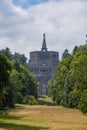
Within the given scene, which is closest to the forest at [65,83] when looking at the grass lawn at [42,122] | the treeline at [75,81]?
the treeline at [75,81]

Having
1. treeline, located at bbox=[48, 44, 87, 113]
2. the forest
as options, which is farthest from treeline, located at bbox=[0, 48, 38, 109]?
treeline, located at bbox=[48, 44, 87, 113]

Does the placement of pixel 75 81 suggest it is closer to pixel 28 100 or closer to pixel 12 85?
pixel 12 85

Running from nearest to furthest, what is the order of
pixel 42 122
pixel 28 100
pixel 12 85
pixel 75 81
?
1. pixel 42 122
2. pixel 75 81
3. pixel 12 85
4. pixel 28 100

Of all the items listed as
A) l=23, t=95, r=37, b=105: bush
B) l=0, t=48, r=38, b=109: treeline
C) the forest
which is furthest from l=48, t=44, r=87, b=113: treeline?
l=23, t=95, r=37, b=105: bush

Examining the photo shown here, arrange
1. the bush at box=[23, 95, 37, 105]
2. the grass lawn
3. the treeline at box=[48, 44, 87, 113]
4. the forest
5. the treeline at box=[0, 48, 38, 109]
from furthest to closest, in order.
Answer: the bush at box=[23, 95, 37, 105] < the treeline at box=[48, 44, 87, 113] < the forest < the treeline at box=[0, 48, 38, 109] < the grass lawn

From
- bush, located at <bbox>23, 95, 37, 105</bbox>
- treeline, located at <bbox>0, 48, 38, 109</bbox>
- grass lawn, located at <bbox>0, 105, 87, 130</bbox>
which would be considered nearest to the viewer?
grass lawn, located at <bbox>0, 105, 87, 130</bbox>

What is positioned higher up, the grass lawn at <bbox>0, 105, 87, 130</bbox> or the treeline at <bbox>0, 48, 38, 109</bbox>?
the treeline at <bbox>0, 48, 38, 109</bbox>

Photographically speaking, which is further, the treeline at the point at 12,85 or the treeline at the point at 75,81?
the treeline at the point at 75,81

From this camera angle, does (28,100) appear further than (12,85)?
Yes

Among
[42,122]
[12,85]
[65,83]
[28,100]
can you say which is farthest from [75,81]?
[42,122]

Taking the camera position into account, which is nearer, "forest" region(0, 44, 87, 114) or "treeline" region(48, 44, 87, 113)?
"forest" region(0, 44, 87, 114)

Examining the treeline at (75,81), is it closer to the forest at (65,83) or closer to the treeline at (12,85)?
the forest at (65,83)

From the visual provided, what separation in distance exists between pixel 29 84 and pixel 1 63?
97705 mm

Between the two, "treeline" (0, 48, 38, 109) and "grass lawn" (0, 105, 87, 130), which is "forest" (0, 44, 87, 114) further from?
"grass lawn" (0, 105, 87, 130)
